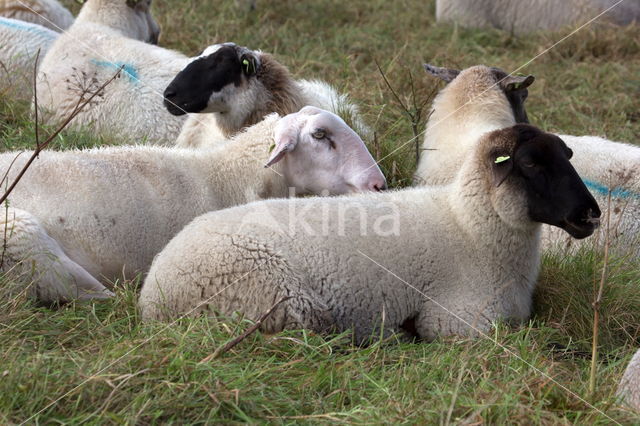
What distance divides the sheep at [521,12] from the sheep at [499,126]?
4.44 metres

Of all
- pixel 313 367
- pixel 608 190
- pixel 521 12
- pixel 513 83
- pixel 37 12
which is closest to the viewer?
pixel 313 367

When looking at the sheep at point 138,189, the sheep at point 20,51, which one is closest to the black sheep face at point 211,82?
the sheep at point 138,189

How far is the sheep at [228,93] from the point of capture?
18.5 feet

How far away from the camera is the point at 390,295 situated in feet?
13.4

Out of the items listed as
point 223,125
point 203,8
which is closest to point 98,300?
point 223,125

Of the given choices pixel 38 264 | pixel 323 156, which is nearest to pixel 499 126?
pixel 323 156

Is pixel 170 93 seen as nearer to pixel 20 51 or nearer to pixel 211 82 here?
pixel 211 82

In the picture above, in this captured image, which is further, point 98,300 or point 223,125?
point 223,125

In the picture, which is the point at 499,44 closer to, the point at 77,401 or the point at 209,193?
the point at 209,193

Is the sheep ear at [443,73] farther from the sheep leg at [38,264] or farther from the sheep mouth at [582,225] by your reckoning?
the sheep leg at [38,264]

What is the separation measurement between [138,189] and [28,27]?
3530 millimetres

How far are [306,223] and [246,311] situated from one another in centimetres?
48

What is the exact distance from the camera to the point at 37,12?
27.6 ft

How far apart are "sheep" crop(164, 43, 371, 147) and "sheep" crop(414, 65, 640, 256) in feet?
2.18
